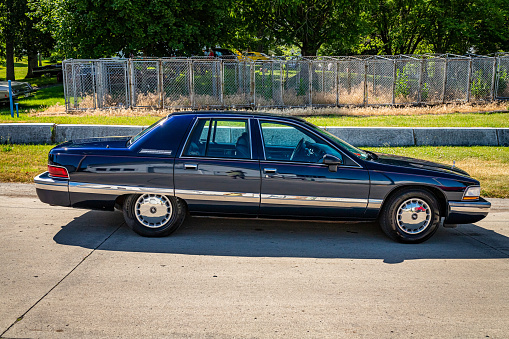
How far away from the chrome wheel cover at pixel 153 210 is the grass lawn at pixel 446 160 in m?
3.85

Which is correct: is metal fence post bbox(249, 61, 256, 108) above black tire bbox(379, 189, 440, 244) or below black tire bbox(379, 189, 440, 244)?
above

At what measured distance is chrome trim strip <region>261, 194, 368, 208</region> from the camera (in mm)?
5965

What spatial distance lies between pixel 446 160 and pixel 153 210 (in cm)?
724

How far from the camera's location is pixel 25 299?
14.3 ft

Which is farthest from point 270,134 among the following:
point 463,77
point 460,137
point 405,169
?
point 463,77

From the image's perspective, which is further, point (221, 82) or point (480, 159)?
point (221, 82)

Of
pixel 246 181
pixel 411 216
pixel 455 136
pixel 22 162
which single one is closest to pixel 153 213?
pixel 246 181

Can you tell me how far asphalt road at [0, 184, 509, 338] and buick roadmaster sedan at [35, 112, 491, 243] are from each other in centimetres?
37

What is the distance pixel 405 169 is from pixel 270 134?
5.65ft

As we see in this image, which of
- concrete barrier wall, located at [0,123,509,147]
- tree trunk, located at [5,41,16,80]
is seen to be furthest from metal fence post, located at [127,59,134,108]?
tree trunk, located at [5,41,16,80]

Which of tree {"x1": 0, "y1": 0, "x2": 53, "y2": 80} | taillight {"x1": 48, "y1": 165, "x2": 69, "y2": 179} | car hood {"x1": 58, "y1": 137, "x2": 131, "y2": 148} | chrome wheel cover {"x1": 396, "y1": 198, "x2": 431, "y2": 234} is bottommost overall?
chrome wheel cover {"x1": 396, "y1": 198, "x2": 431, "y2": 234}

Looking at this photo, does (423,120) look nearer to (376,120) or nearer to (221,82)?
(376,120)

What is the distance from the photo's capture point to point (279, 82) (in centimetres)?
1841

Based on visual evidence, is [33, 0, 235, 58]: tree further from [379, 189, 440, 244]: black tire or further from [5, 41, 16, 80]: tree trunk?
[379, 189, 440, 244]: black tire
